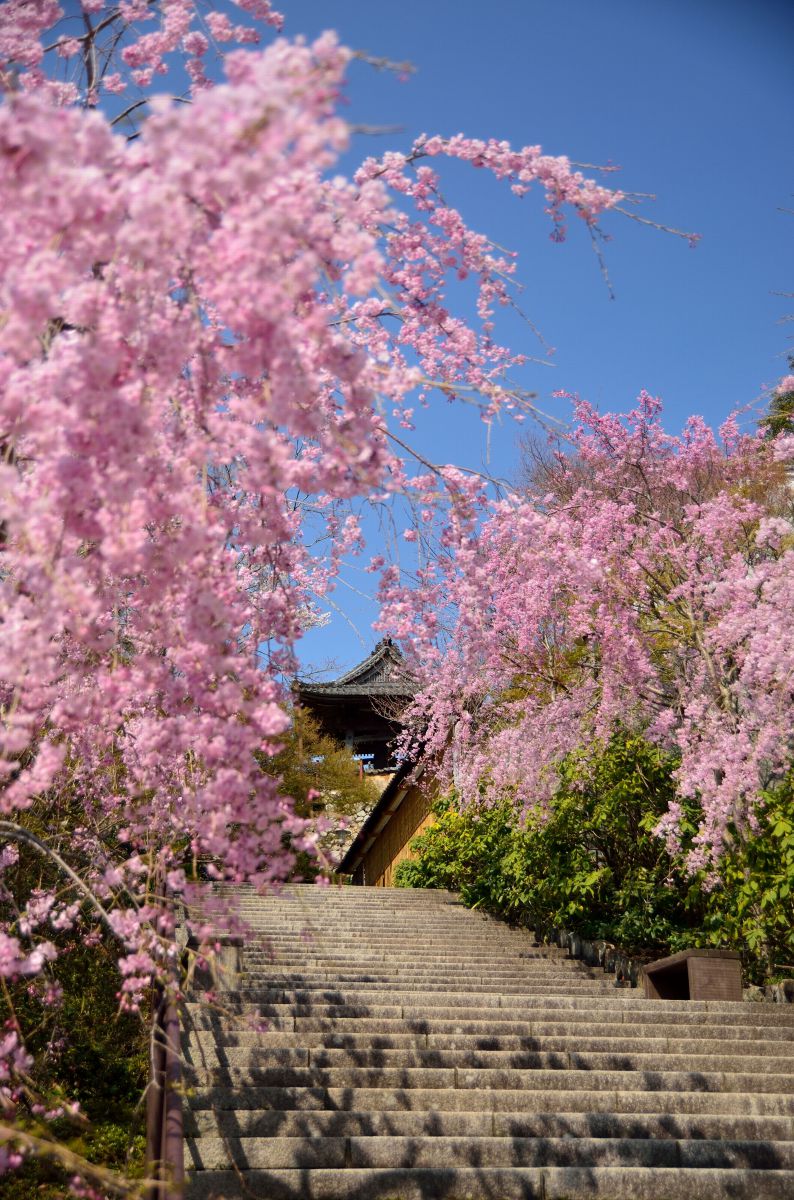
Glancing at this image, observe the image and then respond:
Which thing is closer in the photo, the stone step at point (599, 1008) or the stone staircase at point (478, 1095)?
the stone staircase at point (478, 1095)

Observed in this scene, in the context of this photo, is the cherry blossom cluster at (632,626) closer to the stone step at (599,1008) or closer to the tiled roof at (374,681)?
the stone step at (599,1008)

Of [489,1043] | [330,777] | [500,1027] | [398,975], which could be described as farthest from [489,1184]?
[330,777]

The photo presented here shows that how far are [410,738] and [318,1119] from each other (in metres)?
15.0

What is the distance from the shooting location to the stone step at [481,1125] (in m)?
5.10

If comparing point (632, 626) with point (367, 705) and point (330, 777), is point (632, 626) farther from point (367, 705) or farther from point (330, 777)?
point (367, 705)

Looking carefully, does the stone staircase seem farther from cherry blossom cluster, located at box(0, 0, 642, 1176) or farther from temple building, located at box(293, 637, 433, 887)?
temple building, located at box(293, 637, 433, 887)

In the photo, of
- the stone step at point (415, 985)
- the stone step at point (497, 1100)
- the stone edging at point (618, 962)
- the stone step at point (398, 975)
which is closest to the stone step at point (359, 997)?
the stone step at point (415, 985)

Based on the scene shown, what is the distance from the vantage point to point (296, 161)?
250 cm

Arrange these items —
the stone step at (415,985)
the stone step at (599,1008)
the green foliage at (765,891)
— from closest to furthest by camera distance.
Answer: the stone step at (599,1008) < the stone step at (415,985) < the green foliage at (765,891)

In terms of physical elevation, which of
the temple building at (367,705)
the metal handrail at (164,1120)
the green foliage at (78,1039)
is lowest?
the green foliage at (78,1039)

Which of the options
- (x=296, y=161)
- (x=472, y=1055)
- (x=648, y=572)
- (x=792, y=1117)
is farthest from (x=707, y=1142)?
(x=648, y=572)

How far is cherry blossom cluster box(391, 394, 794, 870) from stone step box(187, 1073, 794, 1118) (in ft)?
9.62

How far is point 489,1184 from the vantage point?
463 cm

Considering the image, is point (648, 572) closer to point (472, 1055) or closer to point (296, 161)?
point (472, 1055)
